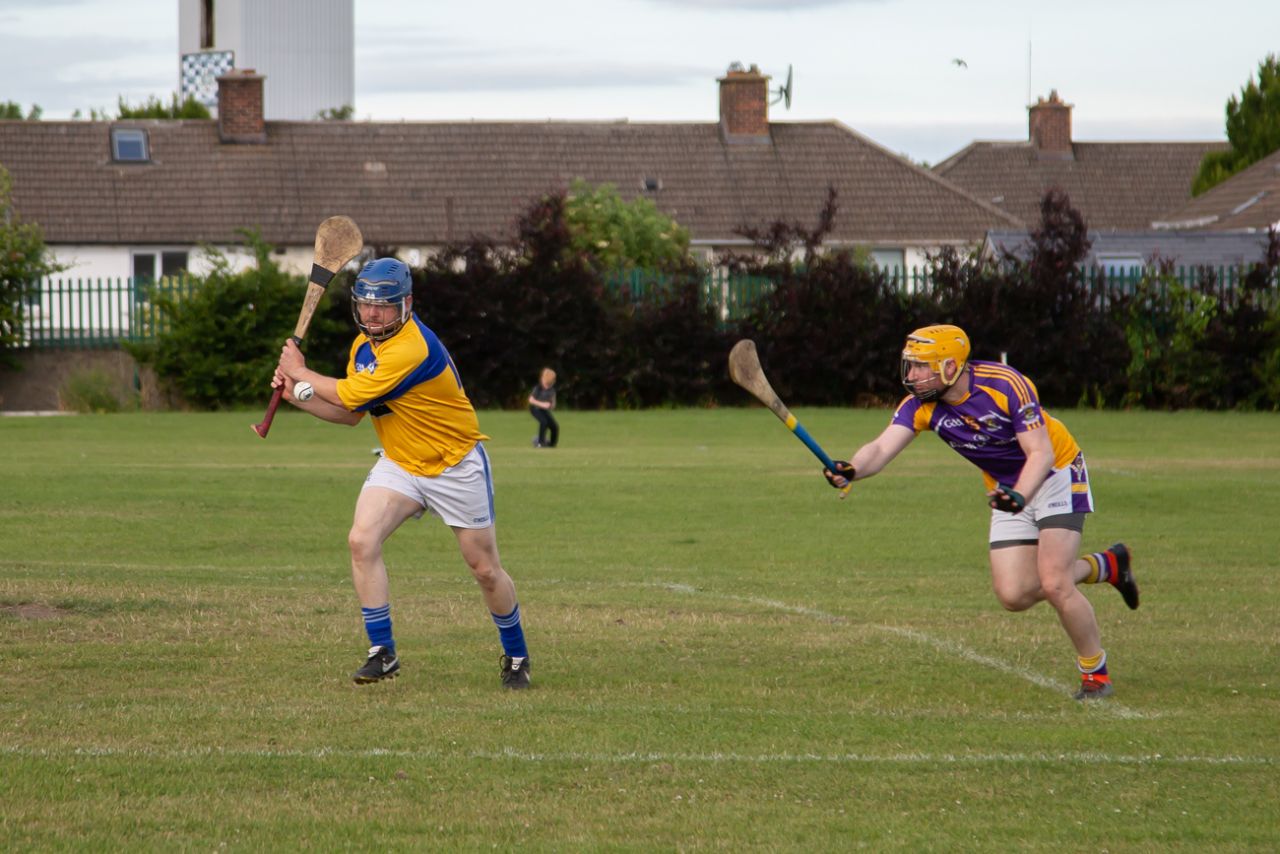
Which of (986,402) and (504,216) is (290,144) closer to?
(504,216)

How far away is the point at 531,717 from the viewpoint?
24.4 feet

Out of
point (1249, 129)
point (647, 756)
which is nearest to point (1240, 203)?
point (1249, 129)

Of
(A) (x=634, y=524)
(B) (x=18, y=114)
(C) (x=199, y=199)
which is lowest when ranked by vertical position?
(A) (x=634, y=524)

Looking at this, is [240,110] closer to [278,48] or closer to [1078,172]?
[278,48]

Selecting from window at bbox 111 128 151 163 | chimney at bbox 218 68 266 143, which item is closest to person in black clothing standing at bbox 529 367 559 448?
chimney at bbox 218 68 266 143

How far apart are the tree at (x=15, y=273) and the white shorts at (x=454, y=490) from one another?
2604cm

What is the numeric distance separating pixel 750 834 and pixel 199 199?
44.4 metres

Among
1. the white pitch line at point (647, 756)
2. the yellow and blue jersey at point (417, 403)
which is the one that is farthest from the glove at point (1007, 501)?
the yellow and blue jersey at point (417, 403)

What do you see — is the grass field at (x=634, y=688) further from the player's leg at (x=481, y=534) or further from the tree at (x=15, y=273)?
the tree at (x=15, y=273)

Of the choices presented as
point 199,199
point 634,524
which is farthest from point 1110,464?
point 199,199

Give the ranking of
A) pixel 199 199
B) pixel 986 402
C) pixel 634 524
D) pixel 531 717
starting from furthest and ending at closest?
1. pixel 199 199
2. pixel 634 524
3. pixel 986 402
4. pixel 531 717

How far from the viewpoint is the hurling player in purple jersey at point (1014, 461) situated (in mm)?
7980

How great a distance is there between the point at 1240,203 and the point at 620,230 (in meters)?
22.7

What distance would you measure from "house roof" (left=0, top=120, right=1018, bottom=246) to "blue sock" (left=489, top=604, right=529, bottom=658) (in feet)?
124
